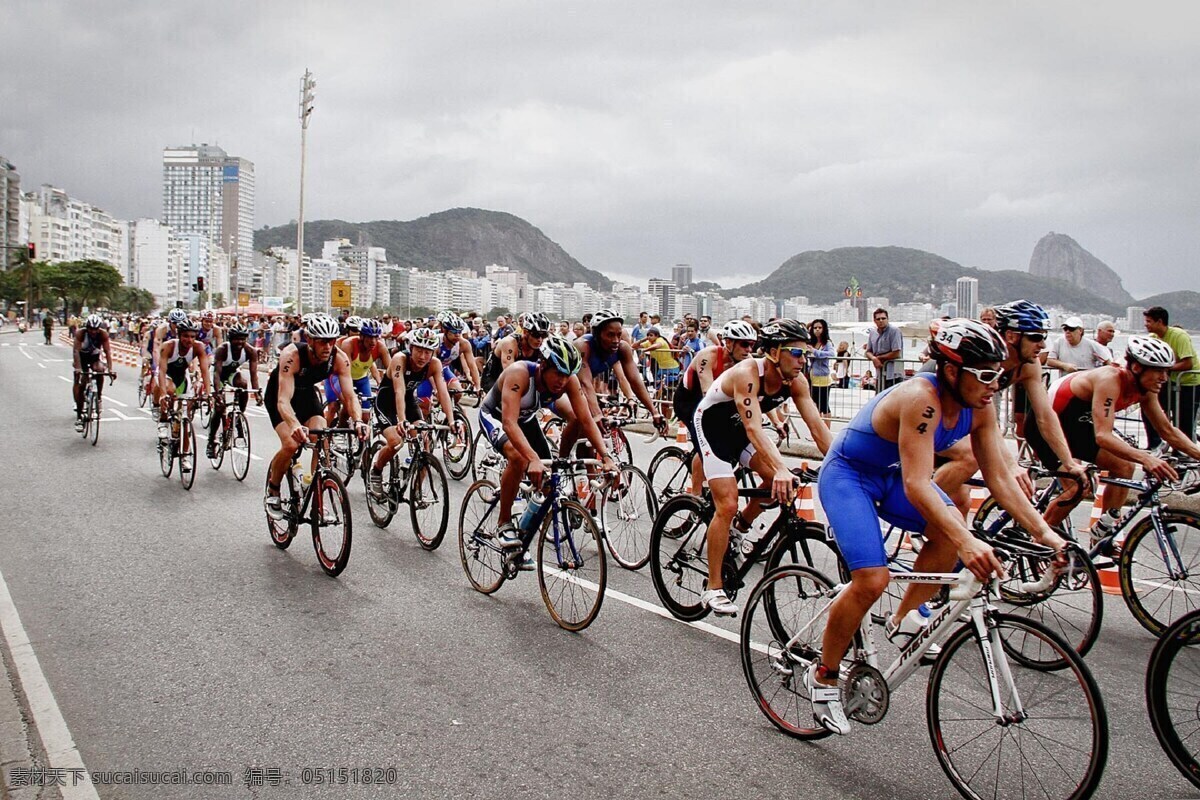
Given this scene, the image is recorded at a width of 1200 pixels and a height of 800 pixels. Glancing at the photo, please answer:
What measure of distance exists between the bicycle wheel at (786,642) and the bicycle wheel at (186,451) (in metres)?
8.43

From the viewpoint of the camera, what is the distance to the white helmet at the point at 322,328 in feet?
25.1

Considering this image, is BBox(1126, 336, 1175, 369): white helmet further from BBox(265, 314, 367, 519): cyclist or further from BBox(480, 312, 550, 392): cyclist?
BBox(265, 314, 367, 519): cyclist

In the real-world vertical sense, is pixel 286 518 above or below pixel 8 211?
below

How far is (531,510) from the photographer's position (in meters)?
6.09

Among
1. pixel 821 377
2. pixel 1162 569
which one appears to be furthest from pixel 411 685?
pixel 821 377

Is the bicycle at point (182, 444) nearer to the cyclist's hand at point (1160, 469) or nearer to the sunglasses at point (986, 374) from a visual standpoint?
the sunglasses at point (986, 374)

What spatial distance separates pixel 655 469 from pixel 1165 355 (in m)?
4.64

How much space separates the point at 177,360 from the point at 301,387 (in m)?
5.34

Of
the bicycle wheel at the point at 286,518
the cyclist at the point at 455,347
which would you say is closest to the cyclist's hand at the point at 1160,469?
the bicycle wheel at the point at 286,518

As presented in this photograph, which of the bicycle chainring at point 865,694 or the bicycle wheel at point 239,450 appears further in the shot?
the bicycle wheel at point 239,450

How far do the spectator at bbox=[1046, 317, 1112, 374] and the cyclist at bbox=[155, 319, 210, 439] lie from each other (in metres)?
11.2

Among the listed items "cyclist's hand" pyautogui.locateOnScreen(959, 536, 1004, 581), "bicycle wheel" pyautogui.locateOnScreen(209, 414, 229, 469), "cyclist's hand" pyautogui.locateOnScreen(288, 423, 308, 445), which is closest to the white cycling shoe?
"cyclist's hand" pyautogui.locateOnScreen(959, 536, 1004, 581)

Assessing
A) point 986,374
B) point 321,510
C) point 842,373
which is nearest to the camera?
point 986,374

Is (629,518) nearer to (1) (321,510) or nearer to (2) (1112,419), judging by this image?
(1) (321,510)
